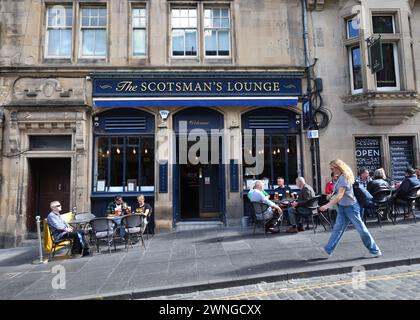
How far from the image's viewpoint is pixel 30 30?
34.9 feet

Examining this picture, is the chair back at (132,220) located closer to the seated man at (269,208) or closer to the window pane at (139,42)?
the seated man at (269,208)

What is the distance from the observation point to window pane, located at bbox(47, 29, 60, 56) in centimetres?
1088

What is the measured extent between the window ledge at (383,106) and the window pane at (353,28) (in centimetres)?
236

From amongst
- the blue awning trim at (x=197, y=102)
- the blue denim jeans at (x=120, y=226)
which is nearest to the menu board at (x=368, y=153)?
the blue awning trim at (x=197, y=102)

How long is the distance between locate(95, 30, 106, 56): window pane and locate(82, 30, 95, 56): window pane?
107mm

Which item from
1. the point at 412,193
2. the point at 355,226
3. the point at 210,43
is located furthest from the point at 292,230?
the point at 210,43

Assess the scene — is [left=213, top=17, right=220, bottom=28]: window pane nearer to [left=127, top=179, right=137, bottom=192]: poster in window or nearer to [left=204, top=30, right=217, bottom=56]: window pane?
[left=204, top=30, right=217, bottom=56]: window pane

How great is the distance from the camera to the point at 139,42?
36.1 feet

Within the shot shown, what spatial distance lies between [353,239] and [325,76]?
6.20 metres

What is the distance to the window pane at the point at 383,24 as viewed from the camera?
11180 millimetres

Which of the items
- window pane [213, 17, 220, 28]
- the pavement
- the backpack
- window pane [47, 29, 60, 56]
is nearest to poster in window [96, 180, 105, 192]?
the pavement

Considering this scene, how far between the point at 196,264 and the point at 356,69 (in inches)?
363

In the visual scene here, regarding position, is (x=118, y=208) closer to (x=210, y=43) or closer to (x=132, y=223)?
(x=132, y=223)

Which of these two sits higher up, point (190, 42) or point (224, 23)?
point (224, 23)
